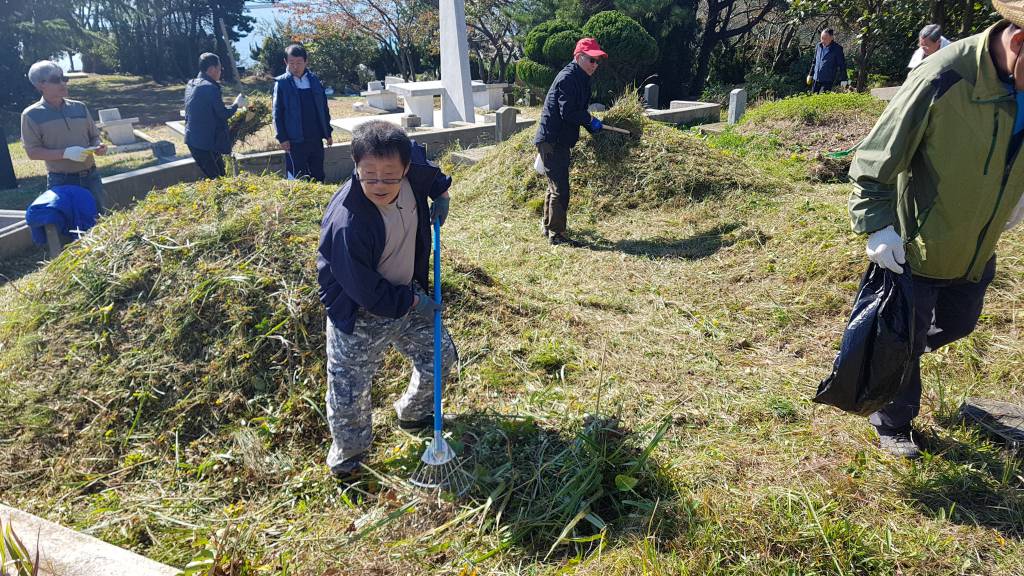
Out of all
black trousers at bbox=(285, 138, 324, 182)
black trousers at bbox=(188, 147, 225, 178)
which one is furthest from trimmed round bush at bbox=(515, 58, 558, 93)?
black trousers at bbox=(188, 147, 225, 178)

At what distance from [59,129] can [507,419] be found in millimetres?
4735

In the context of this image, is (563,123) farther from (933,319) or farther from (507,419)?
(933,319)

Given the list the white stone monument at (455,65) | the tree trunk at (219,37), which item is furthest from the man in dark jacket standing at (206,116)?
the tree trunk at (219,37)

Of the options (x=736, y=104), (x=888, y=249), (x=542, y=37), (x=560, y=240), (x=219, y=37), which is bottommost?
(x=560, y=240)

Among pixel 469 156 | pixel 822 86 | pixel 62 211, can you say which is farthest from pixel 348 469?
pixel 822 86

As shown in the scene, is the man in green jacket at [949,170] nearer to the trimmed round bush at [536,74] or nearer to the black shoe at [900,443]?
the black shoe at [900,443]

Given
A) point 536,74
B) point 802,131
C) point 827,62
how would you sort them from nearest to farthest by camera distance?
point 802,131
point 827,62
point 536,74

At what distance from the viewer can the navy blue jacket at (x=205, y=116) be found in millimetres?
6574

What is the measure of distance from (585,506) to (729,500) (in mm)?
543

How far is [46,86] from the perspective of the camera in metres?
5.18

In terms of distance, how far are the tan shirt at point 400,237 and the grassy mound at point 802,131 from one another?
5.88 metres

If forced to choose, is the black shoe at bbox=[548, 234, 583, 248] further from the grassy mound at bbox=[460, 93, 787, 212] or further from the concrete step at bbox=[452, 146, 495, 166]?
the concrete step at bbox=[452, 146, 495, 166]

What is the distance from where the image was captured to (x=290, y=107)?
6398mm

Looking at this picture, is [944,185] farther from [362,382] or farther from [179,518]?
[179,518]
